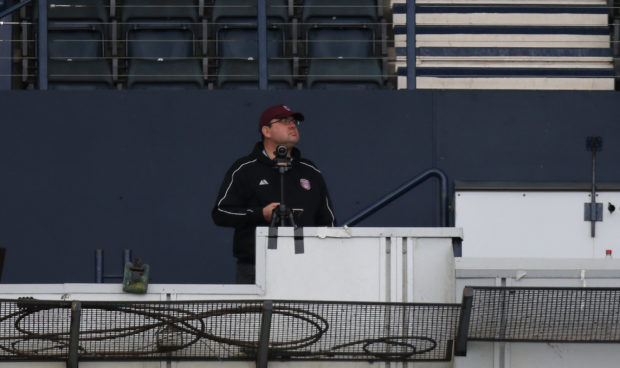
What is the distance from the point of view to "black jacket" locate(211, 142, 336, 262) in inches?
222

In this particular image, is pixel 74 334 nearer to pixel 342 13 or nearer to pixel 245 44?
pixel 245 44

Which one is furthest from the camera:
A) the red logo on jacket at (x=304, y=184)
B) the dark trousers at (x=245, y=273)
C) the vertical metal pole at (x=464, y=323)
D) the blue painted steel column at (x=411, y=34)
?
the blue painted steel column at (x=411, y=34)

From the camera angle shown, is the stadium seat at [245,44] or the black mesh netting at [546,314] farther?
the stadium seat at [245,44]

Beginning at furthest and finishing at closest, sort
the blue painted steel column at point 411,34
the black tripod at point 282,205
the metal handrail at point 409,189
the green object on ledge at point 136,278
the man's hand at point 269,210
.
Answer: the blue painted steel column at point 411,34 → the metal handrail at point 409,189 → the man's hand at point 269,210 → the black tripod at point 282,205 → the green object on ledge at point 136,278

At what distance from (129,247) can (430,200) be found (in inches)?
69.8

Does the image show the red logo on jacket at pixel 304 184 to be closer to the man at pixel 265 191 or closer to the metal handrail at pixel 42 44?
the man at pixel 265 191

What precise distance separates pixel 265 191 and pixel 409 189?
6.59 ft

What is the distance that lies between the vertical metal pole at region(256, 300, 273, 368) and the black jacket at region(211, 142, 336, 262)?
3.26 ft

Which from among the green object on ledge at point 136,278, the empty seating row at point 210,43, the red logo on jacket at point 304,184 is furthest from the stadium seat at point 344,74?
the green object on ledge at point 136,278

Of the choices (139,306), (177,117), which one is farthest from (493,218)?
(139,306)

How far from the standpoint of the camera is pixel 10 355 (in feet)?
15.3

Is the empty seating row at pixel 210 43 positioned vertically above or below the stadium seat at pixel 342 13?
below

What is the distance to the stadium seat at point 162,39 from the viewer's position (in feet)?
28.2

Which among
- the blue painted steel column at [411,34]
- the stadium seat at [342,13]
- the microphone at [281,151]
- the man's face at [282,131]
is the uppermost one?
the stadium seat at [342,13]
